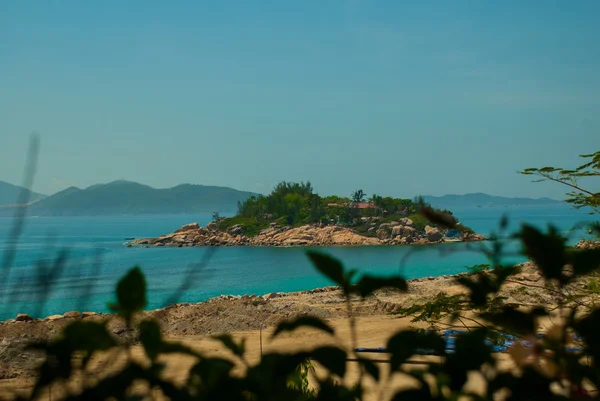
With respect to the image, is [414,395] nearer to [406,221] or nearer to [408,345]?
[408,345]

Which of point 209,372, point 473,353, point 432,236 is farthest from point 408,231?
point 209,372

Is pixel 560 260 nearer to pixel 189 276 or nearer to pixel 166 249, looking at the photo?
pixel 189 276

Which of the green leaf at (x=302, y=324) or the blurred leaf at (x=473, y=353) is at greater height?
the green leaf at (x=302, y=324)

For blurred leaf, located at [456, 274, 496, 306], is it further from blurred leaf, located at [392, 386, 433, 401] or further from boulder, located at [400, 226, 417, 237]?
boulder, located at [400, 226, 417, 237]

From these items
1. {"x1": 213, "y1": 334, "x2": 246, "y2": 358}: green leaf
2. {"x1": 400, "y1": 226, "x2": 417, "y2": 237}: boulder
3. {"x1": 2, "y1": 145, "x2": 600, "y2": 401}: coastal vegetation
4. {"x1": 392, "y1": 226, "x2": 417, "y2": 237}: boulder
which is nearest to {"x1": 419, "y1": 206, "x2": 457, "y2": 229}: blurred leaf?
{"x1": 2, "y1": 145, "x2": 600, "y2": 401}: coastal vegetation

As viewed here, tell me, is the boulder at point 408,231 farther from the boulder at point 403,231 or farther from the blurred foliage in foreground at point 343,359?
the blurred foliage in foreground at point 343,359

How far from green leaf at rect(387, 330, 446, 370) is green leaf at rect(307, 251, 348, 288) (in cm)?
15

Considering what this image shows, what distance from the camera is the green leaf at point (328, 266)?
921mm

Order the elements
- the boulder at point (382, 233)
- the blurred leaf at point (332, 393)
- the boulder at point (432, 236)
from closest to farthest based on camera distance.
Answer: the blurred leaf at point (332, 393) → the boulder at point (432, 236) → the boulder at point (382, 233)

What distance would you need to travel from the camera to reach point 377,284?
0.92m

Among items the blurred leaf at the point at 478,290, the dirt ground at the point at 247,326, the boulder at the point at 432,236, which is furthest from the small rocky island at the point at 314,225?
the blurred leaf at the point at 478,290

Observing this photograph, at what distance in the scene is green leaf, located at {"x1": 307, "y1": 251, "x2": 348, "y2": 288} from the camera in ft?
3.02

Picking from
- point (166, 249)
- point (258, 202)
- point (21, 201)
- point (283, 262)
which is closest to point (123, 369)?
point (21, 201)

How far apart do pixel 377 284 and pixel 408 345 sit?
0.13 meters
